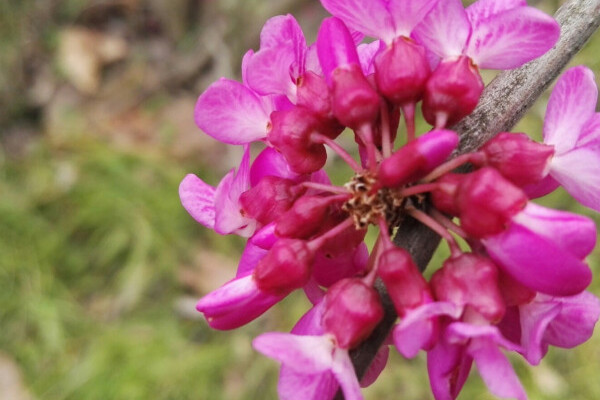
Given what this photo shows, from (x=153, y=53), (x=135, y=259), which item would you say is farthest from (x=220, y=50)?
(x=135, y=259)

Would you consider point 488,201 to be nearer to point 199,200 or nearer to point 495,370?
point 495,370

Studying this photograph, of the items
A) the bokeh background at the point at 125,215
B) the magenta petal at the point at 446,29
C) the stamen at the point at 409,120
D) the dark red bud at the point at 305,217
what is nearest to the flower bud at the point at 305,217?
the dark red bud at the point at 305,217

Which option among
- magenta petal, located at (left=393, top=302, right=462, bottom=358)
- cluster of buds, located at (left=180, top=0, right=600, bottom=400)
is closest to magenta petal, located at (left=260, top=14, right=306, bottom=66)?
cluster of buds, located at (left=180, top=0, right=600, bottom=400)

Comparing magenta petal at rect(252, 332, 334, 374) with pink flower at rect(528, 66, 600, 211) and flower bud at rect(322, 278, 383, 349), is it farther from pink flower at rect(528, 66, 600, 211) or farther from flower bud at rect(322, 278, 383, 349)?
pink flower at rect(528, 66, 600, 211)

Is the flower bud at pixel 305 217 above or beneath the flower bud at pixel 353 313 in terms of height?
above

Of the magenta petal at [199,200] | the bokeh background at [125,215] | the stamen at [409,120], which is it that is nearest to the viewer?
the stamen at [409,120]

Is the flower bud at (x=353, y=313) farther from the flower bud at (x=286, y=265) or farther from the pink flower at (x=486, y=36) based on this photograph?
the pink flower at (x=486, y=36)
